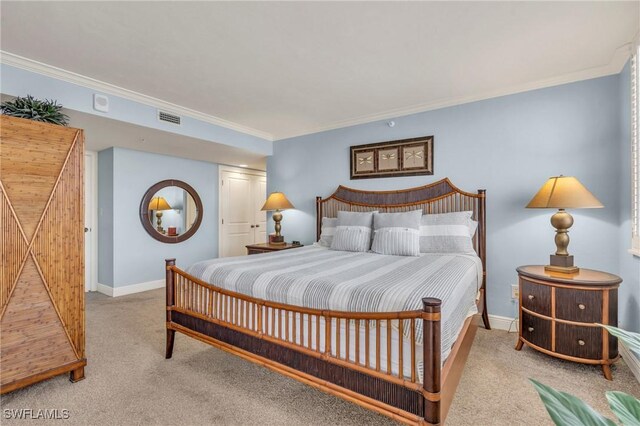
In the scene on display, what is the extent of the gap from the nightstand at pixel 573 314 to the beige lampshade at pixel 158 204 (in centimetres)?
487

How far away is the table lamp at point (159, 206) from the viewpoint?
16.0ft

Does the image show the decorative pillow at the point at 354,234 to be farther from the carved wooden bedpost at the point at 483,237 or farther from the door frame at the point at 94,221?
the door frame at the point at 94,221

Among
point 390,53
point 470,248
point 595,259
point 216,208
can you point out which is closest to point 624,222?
point 595,259

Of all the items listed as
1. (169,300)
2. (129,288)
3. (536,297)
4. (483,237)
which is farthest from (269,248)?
(536,297)

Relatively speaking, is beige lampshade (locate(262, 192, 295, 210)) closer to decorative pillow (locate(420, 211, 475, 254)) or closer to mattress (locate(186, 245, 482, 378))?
mattress (locate(186, 245, 482, 378))

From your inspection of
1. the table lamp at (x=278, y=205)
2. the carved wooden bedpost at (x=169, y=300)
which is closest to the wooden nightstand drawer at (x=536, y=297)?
the carved wooden bedpost at (x=169, y=300)

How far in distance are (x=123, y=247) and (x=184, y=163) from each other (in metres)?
1.64

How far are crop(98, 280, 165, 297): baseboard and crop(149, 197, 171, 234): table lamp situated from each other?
812 mm

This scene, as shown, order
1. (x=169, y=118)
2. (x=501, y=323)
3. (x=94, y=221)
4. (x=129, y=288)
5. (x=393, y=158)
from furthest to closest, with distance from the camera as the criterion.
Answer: (x=94, y=221)
(x=129, y=288)
(x=393, y=158)
(x=169, y=118)
(x=501, y=323)

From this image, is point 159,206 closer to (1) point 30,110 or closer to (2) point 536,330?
(1) point 30,110

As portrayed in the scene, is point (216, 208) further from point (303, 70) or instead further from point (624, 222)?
point (624, 222)

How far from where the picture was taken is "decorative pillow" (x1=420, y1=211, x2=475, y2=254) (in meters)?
3.00

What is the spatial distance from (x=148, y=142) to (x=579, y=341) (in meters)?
4.88

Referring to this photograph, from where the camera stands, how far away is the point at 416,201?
3.69 metres
